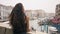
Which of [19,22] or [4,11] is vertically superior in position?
[4,11]

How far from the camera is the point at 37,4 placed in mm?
2561

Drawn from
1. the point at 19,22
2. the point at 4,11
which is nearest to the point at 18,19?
the point at 19,22

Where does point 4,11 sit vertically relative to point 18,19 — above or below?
above

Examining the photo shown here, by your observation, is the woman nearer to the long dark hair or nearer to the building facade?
the long dark hair

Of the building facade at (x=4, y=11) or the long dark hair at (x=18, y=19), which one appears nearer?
the long dark hair at (x=18, y=19)

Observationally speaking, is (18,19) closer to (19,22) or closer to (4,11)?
(19,22)

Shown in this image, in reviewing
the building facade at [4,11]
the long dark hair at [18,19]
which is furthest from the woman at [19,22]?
the building facade at [4,11]

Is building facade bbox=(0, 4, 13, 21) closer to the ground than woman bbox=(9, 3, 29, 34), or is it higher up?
→ higher up

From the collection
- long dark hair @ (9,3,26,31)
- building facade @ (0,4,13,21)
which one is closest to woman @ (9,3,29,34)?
long dark hair @ (9,3,26,31)

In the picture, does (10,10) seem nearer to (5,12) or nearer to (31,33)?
(5,12)

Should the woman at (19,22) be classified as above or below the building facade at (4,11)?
below

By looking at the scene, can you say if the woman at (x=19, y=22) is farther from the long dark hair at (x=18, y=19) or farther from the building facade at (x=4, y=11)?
the building facade at (x=4, y=11)

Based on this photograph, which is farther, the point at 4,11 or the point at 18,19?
the point at 4,11

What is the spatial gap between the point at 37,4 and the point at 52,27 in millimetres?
501
